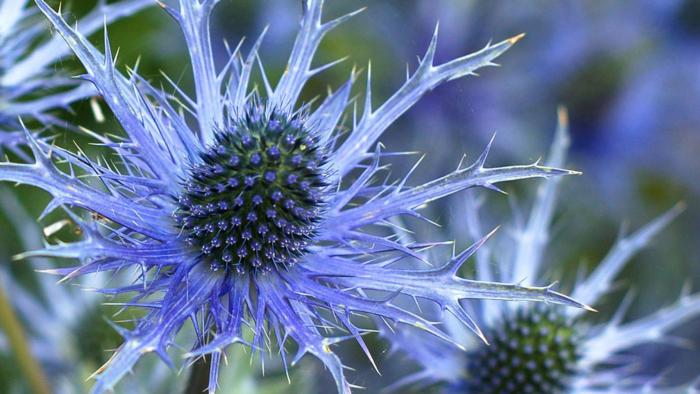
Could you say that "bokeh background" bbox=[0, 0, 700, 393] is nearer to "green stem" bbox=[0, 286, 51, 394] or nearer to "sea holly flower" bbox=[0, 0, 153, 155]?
"sea holly flower" bbox=[0, 0, 153, 155]

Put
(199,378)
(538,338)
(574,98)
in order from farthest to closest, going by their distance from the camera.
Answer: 1. (574,98)
2. (538,338)
3. (199,378)

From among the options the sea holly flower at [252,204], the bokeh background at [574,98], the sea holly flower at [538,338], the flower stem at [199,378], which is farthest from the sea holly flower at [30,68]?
the bokeh background at [574,98]

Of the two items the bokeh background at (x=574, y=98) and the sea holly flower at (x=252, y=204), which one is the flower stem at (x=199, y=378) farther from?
the bokeh background at (x=574, y=98)

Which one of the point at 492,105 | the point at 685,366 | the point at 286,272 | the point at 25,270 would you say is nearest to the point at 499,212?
the point at 492,105

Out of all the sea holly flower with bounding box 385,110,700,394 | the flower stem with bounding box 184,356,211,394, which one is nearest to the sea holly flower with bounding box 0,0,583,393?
the flower stem with bounding box 184,356,211,394

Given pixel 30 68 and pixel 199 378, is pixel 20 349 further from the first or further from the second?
pixel 30 68

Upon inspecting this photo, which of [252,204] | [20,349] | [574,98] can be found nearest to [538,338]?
[252,204]
